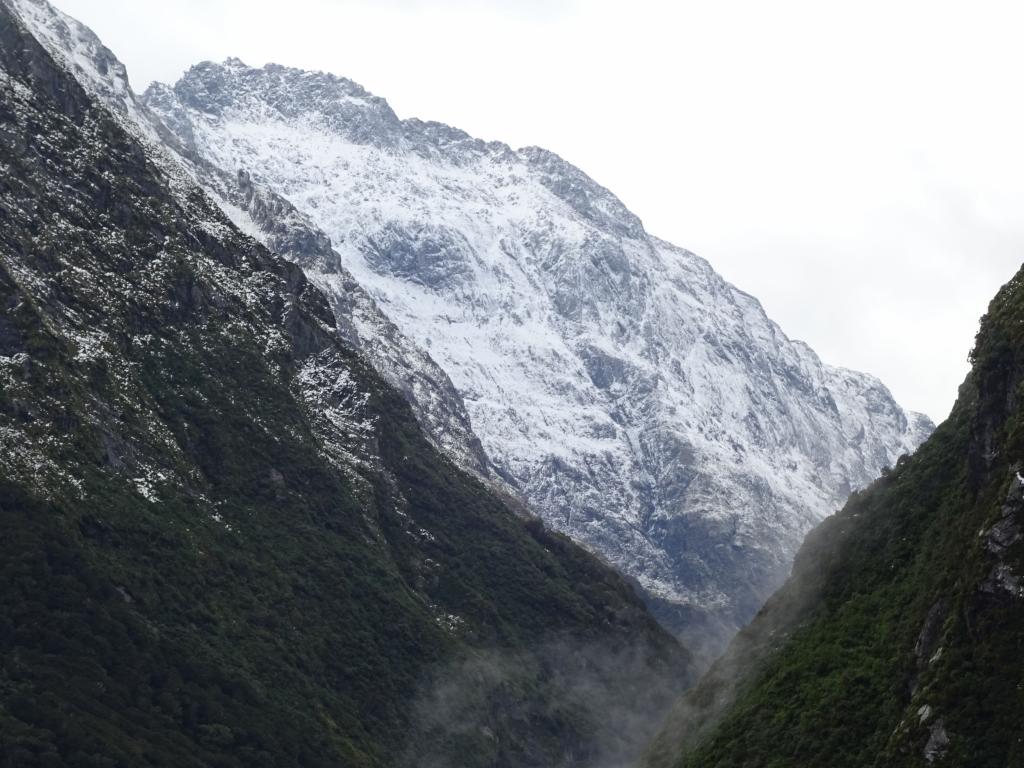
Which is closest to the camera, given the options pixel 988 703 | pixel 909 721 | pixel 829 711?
pixel 988 703

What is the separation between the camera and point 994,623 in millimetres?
88375

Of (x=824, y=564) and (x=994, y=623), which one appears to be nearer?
(x=994, y=623)

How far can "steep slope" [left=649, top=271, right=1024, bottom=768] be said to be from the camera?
287ft

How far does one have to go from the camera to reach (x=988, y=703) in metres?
85.2

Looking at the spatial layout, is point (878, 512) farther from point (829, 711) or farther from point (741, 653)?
point (829, 711)

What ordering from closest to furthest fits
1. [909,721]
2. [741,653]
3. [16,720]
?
[909,721] < [741,653] < [16,720]

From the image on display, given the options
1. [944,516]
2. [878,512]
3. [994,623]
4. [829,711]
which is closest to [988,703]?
[994,623]

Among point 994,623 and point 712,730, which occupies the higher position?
point 994,623

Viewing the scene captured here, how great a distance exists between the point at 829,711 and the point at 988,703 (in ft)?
80.3

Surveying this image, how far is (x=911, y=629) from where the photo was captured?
346 feet

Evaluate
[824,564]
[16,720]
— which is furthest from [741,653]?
[16,720]

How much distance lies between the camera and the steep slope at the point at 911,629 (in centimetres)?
8738

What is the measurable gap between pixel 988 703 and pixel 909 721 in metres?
7.31

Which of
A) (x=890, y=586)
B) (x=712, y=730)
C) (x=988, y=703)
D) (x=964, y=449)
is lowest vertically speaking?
(x=712, y=730)
